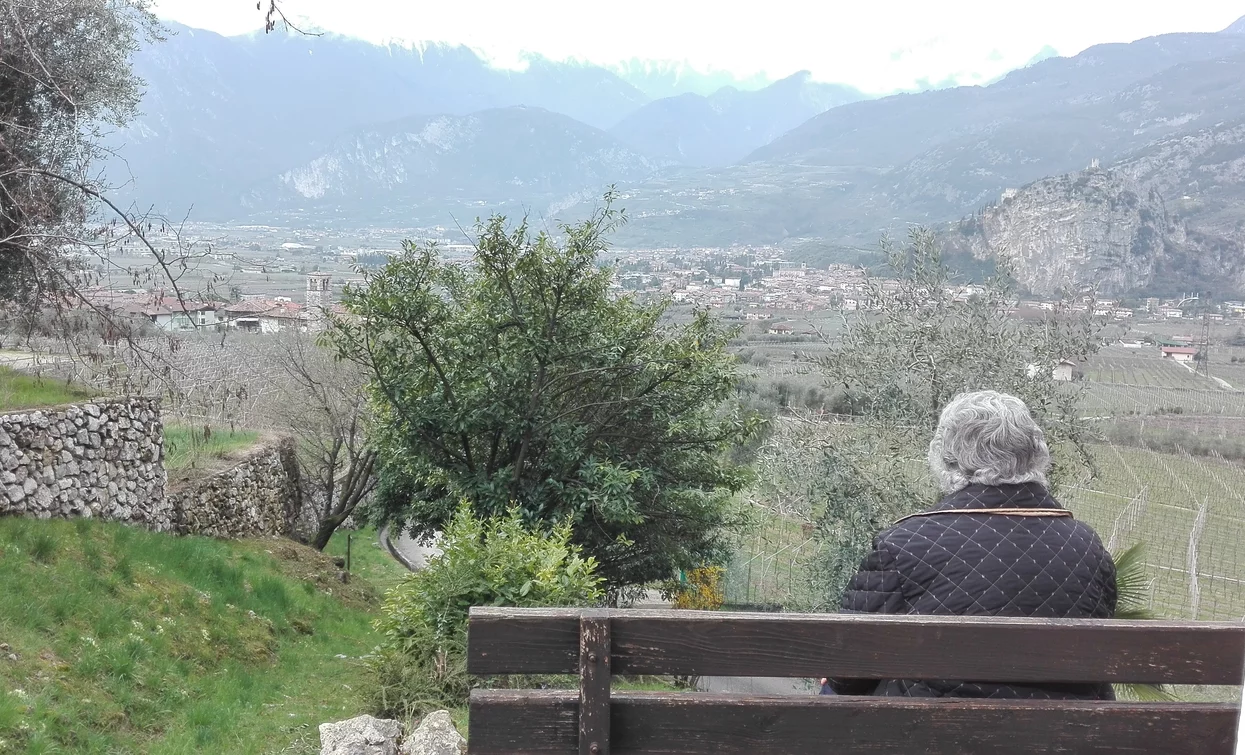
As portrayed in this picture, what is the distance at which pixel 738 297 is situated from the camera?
26.5 metres

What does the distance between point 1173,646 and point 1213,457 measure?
10.2 m

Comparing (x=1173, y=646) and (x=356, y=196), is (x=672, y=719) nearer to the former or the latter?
(x=1173, y=646)

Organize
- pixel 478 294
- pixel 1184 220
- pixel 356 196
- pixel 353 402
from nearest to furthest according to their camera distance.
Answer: pixel 478 294 → pixel 1184 220 → pixel 353 402 → pixel 356 196

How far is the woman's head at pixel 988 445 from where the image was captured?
2822mm

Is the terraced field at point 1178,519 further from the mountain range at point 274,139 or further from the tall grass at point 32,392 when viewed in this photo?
the mountain range at point 274,139

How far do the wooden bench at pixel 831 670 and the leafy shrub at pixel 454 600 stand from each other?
463 centimetres

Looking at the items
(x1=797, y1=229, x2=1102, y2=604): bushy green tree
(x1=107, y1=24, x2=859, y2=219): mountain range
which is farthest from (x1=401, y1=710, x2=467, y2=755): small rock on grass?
(x1=107, y1=24, x2=859, y2=219): mountain range

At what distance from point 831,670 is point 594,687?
2.07 feet

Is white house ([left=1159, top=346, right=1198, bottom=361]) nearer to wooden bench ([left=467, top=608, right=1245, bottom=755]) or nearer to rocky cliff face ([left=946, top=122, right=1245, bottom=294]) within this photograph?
rocky cliff face ([left=946, top=122, right=1245, bottom=294])

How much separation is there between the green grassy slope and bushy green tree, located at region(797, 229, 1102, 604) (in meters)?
5.53

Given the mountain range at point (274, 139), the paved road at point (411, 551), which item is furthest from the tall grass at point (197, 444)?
A: the mountain range at point (274, 139)

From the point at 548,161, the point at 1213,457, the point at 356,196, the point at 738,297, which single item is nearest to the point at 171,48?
the point at 356,196

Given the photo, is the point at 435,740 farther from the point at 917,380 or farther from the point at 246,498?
the point at 246,498

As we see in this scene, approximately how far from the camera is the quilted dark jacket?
2514 millimetres
